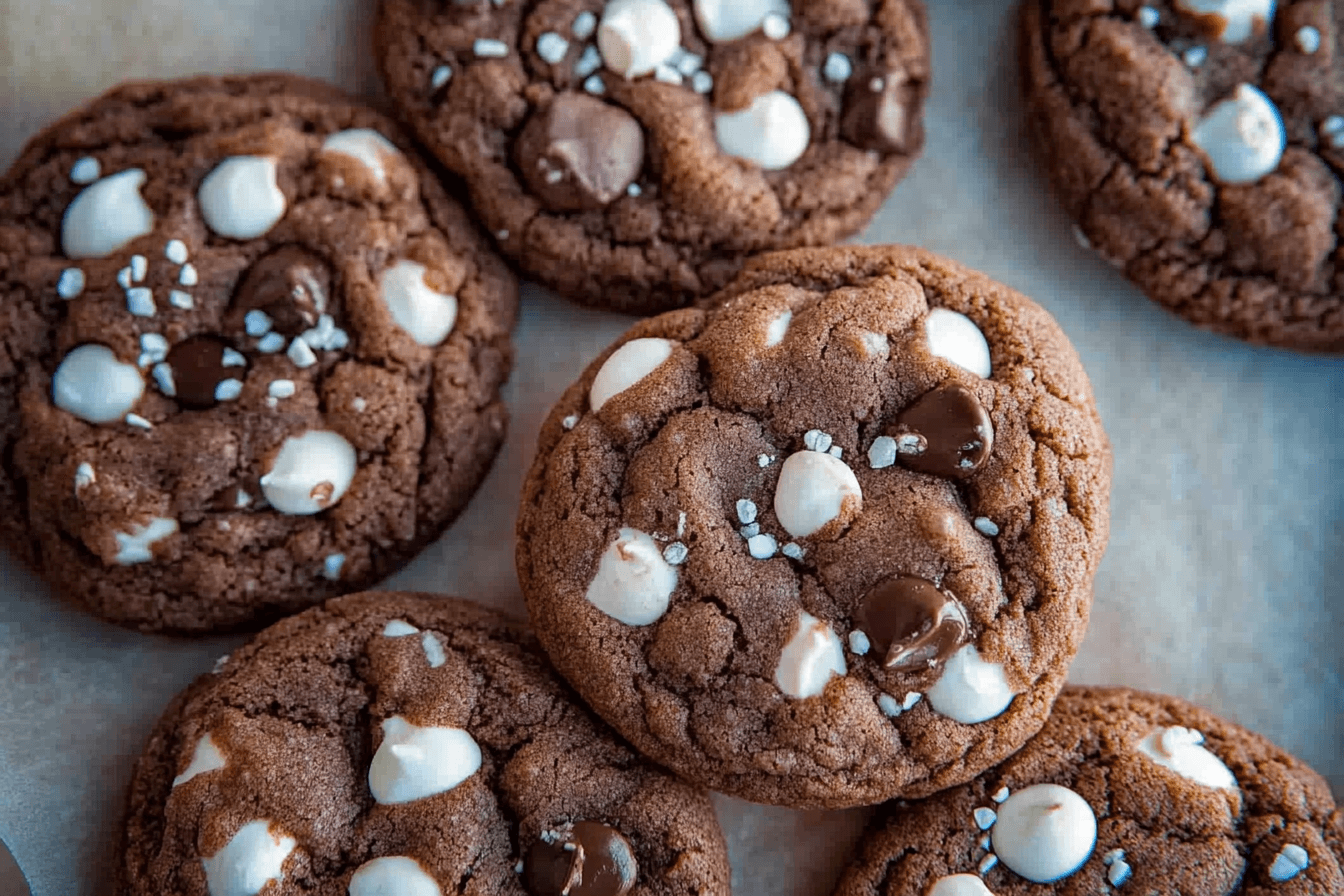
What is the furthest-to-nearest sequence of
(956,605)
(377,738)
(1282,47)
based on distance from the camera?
(1282,47) < (377,738) < (956,605)

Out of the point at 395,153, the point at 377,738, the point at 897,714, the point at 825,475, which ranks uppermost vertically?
the point at 395,153

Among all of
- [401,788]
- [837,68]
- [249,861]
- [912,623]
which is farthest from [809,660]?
[837,68]

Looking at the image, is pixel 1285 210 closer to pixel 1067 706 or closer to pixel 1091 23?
pixel 1091 23

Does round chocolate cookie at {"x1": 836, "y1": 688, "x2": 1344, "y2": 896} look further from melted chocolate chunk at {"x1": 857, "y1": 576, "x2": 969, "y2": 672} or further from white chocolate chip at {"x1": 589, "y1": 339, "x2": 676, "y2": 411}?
white chocolate chip at {"x1": 589, "y1": 339, "x2": 676, "y2": 411}

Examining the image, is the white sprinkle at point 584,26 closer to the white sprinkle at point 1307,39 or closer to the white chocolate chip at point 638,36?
the white chocolate chip at point 638,36

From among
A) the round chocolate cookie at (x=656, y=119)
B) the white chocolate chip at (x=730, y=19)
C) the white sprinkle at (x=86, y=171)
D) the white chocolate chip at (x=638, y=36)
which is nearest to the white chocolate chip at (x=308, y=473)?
the round chocolate cookie at (x=656, y=119)

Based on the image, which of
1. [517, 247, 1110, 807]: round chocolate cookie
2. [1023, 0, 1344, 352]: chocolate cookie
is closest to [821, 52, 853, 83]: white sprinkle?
[1023, 0, 1344, 352]: chocolate cookie

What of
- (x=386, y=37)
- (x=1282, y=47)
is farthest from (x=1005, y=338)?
(x=386, y=37)
